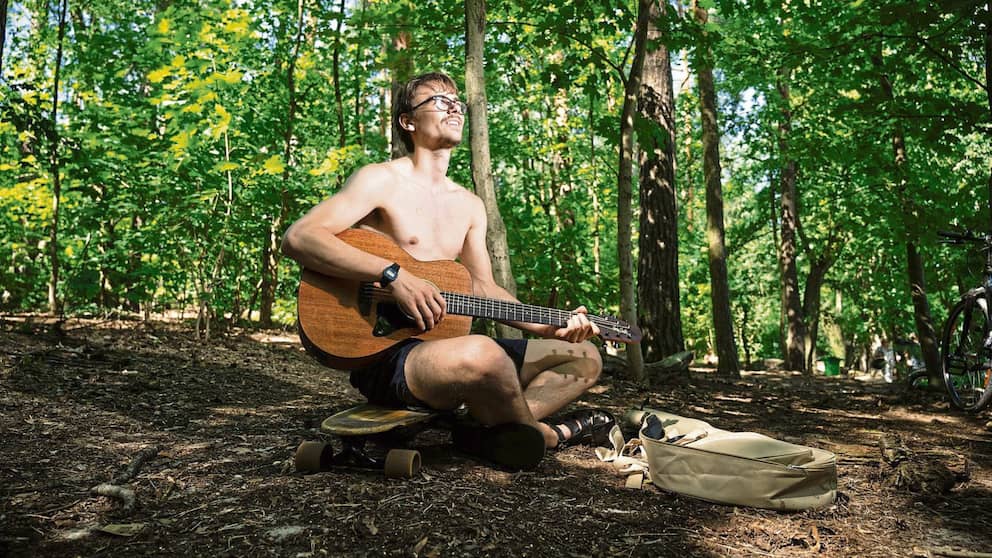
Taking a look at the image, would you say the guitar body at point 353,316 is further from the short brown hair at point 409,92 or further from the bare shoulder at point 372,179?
the short brown hair at point 409,92

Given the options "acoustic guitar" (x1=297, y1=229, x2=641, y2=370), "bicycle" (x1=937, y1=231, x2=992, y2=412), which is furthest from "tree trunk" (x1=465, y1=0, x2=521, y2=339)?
"bicycle" (x1=937, y1=231, x2=992, y2=412)

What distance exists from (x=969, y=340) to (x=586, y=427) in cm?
404

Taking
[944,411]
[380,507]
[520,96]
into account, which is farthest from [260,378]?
[520,96]

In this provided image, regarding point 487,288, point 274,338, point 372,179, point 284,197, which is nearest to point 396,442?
point 487,288

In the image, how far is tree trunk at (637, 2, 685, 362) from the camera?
7836 mm

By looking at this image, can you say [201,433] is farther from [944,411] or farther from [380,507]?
[944,411]

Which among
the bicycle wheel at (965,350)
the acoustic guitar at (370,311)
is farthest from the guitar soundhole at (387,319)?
the bicycle wheel at (965,350)

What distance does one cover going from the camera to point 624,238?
554 centimetres

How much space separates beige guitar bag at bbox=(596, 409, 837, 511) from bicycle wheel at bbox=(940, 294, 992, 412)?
345cm

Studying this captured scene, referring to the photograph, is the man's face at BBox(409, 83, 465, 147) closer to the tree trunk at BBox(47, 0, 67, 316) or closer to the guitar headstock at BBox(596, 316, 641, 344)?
the guitar headstock at BBox(596, 316, 641, 344)

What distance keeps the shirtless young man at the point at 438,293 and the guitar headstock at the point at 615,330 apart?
87mm

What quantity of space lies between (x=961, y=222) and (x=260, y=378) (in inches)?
224

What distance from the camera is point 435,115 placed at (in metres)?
2.97

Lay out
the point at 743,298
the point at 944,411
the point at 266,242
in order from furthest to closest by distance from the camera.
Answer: the point at 743,298
the point at 266,242
the point at 944,411
